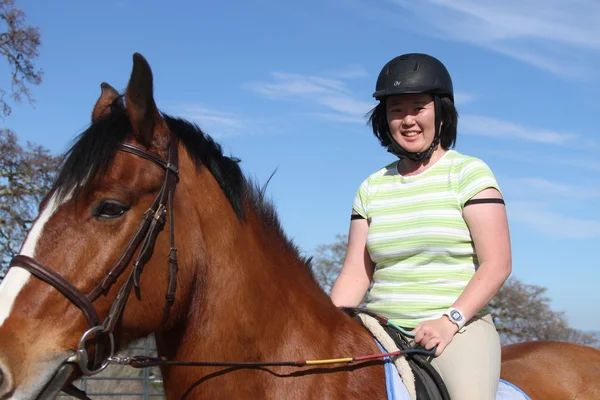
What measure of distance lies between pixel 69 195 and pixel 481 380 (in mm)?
2037

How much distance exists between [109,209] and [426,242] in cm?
153

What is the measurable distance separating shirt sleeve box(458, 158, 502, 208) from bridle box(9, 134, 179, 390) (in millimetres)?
1391

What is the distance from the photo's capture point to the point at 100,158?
8.54 ft

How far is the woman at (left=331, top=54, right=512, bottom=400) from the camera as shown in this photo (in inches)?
121

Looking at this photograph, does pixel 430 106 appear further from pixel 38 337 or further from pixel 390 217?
pixel 38 337

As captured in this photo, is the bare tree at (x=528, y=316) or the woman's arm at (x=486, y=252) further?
the bare tree at (x=528, y=316)

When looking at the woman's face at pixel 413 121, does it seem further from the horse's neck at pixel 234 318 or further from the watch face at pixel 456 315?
the horse's neck at pixel 234 318

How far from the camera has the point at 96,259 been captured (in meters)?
2.49

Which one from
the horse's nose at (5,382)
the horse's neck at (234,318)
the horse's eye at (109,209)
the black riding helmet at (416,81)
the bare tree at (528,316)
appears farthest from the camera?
the bare tree at (528,316)

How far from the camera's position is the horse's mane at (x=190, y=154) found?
2.58 metres

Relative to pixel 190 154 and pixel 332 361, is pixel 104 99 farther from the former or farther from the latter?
pixel 332 361

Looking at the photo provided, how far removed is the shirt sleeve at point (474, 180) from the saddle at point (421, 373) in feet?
2.37

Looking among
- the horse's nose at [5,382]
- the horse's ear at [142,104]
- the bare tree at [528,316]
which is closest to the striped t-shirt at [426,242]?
the horse's ear at [142,104]

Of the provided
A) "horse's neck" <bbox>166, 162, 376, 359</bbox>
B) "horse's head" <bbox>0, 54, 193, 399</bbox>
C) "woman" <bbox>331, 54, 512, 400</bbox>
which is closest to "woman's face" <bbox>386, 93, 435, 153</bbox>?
"woman" <bbox>331, 54, 512, 400</bbox>
